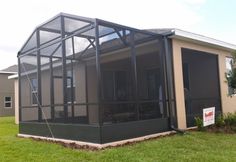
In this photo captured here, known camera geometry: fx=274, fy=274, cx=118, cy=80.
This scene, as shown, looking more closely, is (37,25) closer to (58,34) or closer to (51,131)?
(58,34)

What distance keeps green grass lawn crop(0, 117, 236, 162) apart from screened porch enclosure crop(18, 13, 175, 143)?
2.15ft

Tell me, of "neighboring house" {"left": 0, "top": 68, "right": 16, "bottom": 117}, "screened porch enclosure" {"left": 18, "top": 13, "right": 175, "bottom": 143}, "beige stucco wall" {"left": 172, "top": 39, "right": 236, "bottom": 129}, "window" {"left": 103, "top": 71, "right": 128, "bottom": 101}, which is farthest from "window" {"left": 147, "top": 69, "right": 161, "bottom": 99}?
"neighboring house" {"left": 0, "top": 68, "right": 16, "bottom": 117}

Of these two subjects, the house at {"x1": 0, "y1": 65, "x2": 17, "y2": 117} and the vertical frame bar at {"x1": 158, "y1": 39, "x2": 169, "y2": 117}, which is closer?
the vertical frame bar at {"x1": 158, "y1": 39, "x2": 169, "y2": 117}

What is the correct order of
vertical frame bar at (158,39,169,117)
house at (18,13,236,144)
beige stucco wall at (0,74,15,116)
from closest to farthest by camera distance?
house at (18,13,236,144), vertical frame bar at (158,39,169,117), beige stucco wall at (0,74,15,116)

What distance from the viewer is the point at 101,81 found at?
675cm

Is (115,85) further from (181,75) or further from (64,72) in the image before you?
(64,72)

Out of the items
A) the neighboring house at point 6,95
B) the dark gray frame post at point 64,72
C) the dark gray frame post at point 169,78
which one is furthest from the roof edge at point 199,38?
the neighboring house at point 6,95

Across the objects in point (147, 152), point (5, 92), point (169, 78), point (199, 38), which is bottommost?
point (147, 152)

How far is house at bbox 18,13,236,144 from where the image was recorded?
720 centimetres

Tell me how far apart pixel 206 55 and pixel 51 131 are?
274 inches

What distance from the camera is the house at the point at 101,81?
283 inches

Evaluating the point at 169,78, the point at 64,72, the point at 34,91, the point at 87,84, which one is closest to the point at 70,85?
the point at 64,72

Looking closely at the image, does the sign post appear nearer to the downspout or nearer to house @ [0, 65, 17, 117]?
the downspout

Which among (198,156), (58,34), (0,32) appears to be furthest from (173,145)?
(0,32)
